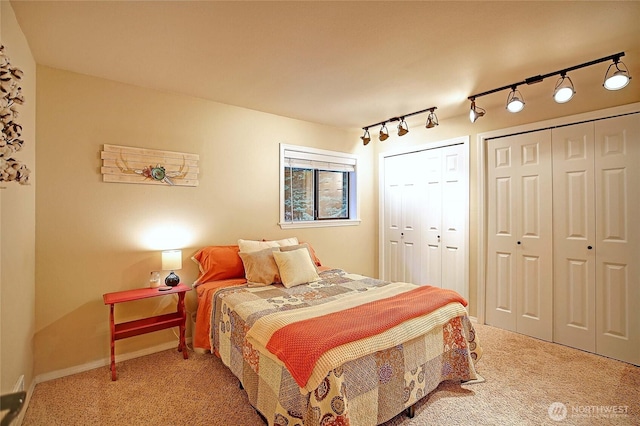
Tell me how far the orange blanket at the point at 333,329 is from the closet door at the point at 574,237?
159cm

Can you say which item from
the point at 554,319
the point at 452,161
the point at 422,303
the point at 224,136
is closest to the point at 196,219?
the point at 224,136

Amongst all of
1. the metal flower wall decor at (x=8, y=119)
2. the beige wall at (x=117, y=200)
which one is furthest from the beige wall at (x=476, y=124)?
the metal flower wall decor at (x=8, y=119)

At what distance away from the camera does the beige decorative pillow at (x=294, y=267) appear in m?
2.81

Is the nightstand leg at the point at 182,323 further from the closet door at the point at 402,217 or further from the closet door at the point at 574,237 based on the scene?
the closet door at the point at 574,237

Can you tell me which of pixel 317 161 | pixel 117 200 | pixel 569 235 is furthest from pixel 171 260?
pixel 569 235

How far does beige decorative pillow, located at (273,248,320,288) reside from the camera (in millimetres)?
2813

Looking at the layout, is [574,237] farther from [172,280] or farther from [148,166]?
[148,166]

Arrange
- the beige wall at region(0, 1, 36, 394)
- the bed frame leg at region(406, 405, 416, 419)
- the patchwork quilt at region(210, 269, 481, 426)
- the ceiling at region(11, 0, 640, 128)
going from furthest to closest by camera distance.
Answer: the bed frame leg at region(406, 405, 416, 419)
the ceiling at region(11, 0, 640, 128)
the beige wall at region(0, 1, 36, 394)
the patchwork quilt at region(210, 269, 481, 426)

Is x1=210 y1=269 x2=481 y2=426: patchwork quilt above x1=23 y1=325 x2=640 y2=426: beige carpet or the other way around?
above

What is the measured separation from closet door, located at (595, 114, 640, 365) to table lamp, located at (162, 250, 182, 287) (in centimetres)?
380

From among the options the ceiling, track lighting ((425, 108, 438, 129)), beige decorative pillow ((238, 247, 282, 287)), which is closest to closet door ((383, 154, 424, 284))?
track lighting ((425, 108, 438, 129))

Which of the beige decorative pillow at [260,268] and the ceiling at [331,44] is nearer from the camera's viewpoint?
the ceiling at [331,44]

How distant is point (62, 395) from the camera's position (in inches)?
87.0

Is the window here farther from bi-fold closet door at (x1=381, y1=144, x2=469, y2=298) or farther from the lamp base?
the lamp base
